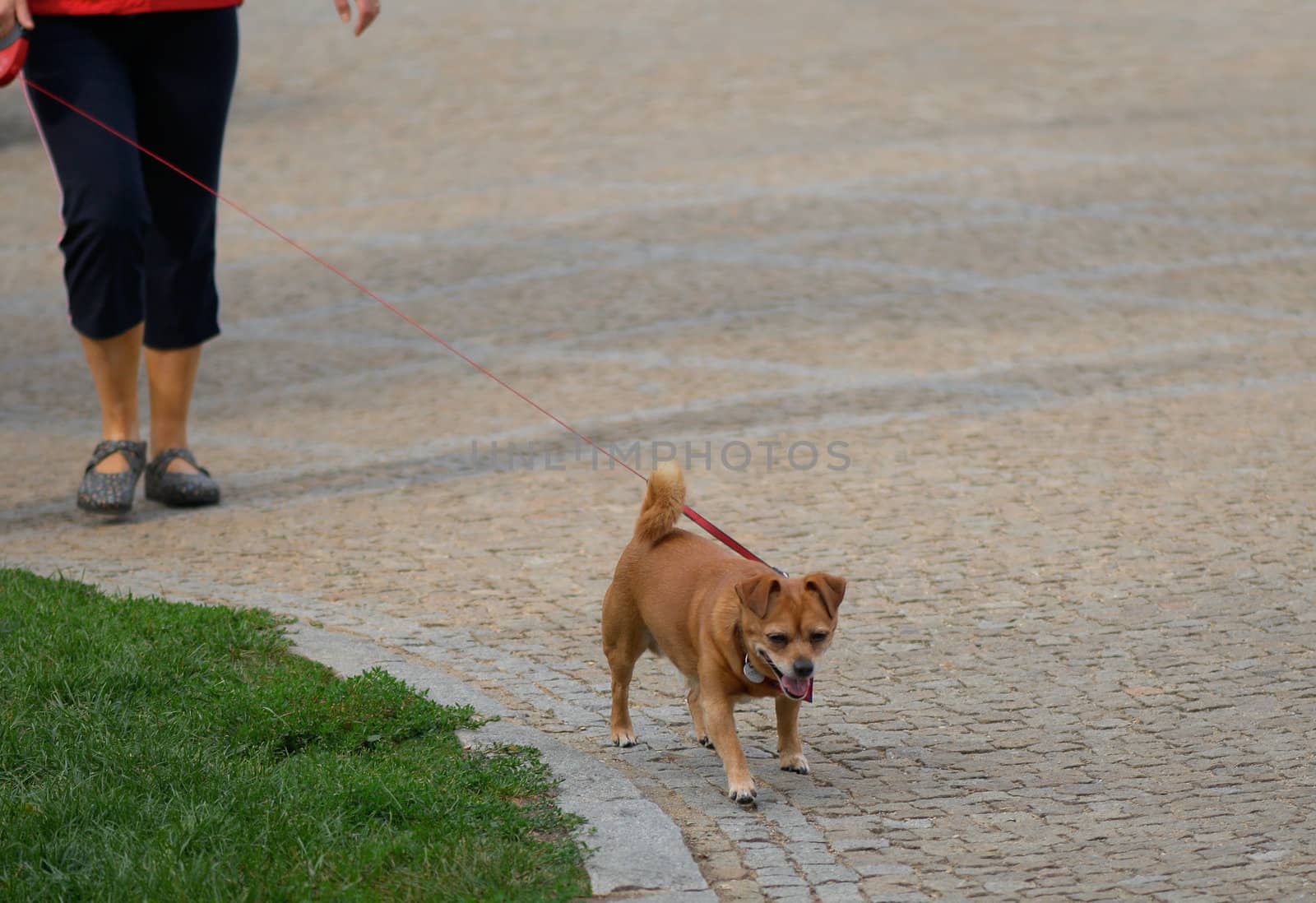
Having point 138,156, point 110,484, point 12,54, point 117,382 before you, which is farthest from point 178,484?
point 12,54

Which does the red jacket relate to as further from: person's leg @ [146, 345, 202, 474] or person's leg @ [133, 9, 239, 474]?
person's leg @ [146, 345, 202, 474]

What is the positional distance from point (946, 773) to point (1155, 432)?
366 centimetres

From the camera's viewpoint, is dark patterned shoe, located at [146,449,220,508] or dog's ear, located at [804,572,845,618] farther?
dark patterned shoe, located at [146,449,220,508]

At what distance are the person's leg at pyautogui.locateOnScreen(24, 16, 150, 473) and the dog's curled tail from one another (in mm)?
2886

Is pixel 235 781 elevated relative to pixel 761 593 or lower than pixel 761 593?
lower

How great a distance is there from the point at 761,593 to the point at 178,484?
12.3ft

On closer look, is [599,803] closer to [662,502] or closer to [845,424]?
[662,502]

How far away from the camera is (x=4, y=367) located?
984 cm

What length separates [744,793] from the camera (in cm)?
416

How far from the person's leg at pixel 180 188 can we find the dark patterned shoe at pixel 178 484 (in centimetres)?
3

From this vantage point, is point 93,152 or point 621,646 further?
point 93,152

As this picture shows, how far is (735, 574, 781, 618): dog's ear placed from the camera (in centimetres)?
404

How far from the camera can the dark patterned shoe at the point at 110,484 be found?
6.73 metres

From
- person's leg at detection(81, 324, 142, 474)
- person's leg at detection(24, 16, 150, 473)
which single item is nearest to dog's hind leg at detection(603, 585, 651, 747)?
person's leg at detection(24, 16, 150, 473)
